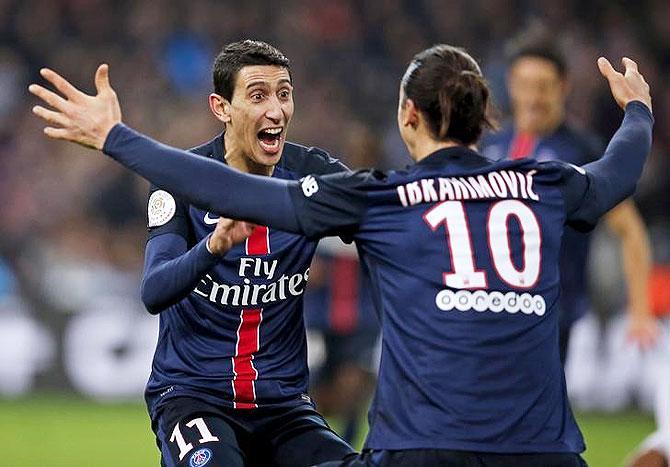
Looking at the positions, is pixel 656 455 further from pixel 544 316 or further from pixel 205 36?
pixel 205 36

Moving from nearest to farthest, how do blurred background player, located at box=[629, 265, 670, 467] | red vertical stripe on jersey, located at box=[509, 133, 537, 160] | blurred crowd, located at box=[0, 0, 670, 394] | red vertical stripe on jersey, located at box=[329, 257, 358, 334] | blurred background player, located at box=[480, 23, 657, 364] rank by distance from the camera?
blurred background player, located at box=[629, 265, 670, 467], blurred background player, located at box=[480, 23, 657, 364], red vertical stripe on jersey, located at box=[509, 133, 537, 160], red vertical stripe on jersey, located at box=[329, 257, 358, 334], blurred crowd, located at box=[0, 0, 670, 394]

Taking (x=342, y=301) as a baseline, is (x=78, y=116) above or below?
above

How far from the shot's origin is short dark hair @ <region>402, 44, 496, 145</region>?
3496 mm

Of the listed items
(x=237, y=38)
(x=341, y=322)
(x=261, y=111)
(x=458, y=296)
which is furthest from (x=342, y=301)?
(x=237, y=38)

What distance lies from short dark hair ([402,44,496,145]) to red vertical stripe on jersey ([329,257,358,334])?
16.4 feet

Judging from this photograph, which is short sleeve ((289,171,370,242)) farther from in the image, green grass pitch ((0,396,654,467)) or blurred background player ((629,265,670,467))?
green grass pitch ((0,396,654,467))

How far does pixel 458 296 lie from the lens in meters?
3.41

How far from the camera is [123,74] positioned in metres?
12.9

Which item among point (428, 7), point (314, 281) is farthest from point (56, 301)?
point (428, 7)

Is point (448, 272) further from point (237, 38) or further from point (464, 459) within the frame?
point (237, 38)

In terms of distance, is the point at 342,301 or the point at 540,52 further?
the point at 342,301

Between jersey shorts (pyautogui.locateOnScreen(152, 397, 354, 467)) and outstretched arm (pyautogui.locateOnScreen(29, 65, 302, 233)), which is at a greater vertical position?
outstretched arm (pyautogui.locateOnScreen(29, 65, 302, 233))

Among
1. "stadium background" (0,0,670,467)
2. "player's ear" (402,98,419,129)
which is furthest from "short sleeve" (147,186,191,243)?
"stadium background" (0,0,670,467)

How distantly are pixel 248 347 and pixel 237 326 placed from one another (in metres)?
0.08
